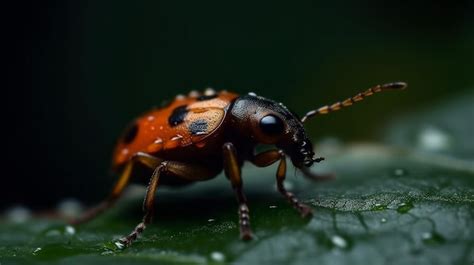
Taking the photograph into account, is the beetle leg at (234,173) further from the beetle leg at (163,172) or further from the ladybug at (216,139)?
the beetle leg at (163,172)

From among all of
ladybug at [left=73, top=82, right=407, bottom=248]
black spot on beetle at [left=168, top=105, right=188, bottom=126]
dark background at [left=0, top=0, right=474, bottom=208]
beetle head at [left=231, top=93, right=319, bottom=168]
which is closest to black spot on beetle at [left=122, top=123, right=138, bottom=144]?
ladybug at [left=73, top=82, right=407, bottom=248]

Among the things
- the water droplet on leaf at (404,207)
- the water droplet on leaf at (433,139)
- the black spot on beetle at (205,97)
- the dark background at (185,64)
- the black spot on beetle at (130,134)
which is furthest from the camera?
the dark background at (185,64)

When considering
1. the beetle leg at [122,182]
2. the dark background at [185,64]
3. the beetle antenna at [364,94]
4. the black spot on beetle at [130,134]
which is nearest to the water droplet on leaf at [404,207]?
the beetle antenna at [364,94]

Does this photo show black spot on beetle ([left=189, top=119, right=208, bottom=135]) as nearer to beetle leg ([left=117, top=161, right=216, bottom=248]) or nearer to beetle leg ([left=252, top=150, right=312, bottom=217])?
beetle leg ([left=117, top=161, right=216, bottom=248])

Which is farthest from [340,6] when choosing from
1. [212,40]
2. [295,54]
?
[212,40]

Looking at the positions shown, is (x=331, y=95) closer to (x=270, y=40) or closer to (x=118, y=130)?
(x=270, y=40)

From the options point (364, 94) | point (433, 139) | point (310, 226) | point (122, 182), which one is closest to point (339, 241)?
point (310, 226)
